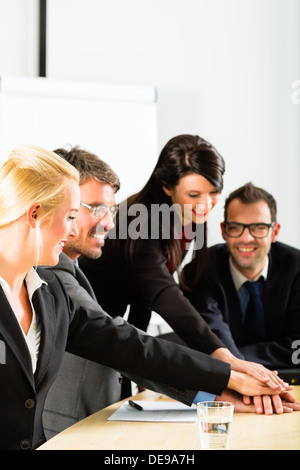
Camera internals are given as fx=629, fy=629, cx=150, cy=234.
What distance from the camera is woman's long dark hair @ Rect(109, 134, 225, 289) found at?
93.0 inches

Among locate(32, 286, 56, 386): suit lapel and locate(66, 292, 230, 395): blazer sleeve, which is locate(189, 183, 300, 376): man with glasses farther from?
locate(32, 286, 56, 386): suit lapel

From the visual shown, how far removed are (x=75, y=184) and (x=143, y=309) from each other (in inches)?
48.0

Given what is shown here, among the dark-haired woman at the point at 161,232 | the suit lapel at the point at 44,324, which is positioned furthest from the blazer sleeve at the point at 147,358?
the dark-haired woman at the point at 161,232

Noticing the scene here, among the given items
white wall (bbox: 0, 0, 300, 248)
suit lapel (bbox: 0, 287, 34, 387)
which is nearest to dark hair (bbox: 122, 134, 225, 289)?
suit lapel (bbox: 0, 287, 34, 387)

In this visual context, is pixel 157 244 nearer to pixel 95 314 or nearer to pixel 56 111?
pixel 95 314

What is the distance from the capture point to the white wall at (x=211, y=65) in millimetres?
4031

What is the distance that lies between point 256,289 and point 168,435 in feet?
4.17

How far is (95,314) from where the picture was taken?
1.59 metres

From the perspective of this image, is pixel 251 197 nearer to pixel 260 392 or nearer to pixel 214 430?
pixel 260 392

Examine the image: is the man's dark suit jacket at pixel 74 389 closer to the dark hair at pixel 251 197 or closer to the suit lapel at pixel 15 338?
the suit lapel at pixel 15 338

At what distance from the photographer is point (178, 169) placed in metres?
2.37

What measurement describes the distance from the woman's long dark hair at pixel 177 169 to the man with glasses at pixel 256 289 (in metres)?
0.21

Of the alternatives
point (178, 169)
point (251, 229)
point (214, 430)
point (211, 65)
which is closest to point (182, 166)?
point (178, 169)

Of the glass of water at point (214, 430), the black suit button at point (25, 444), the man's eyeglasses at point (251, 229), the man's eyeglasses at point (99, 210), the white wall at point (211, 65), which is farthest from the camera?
the white wall at point (211, 65)
